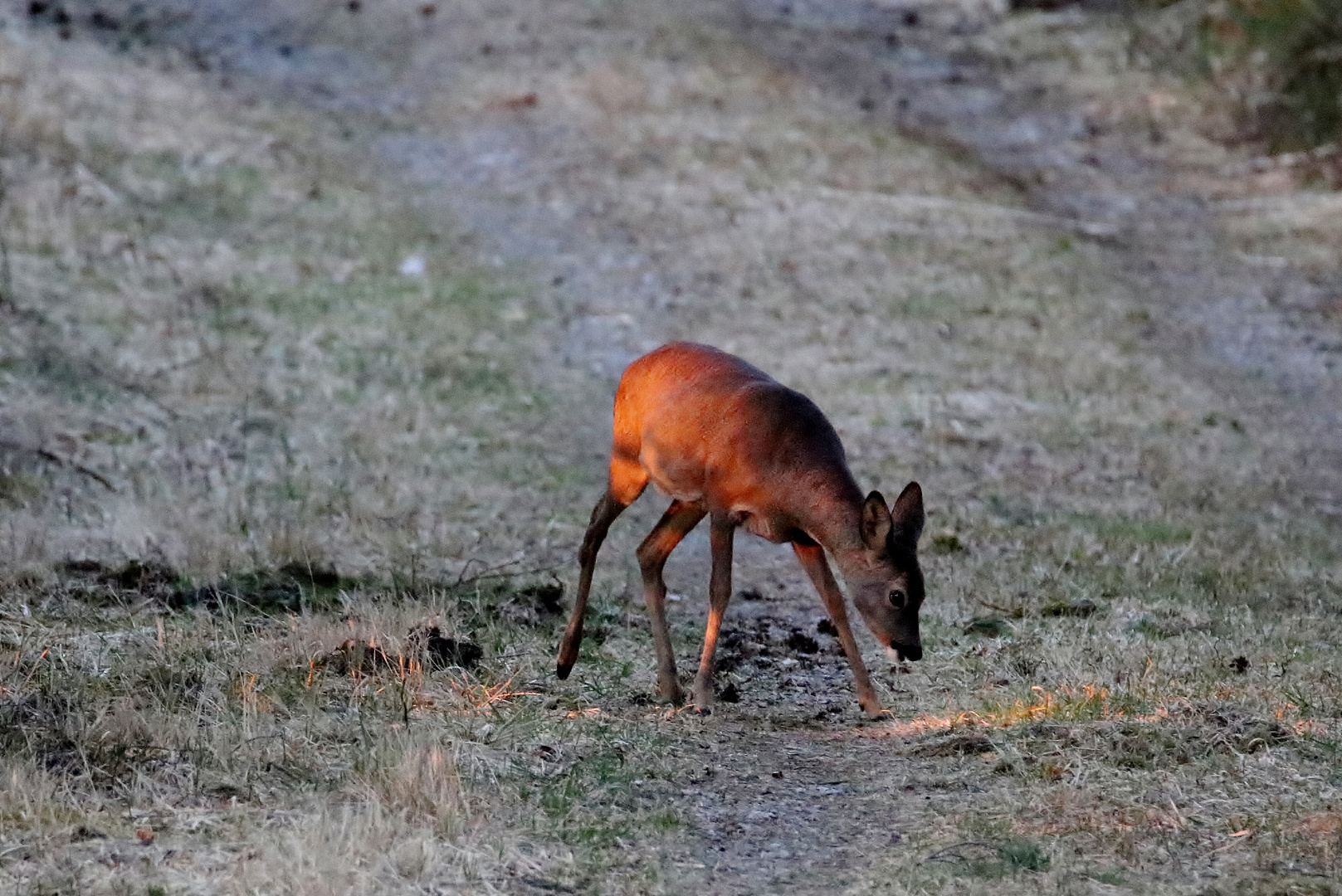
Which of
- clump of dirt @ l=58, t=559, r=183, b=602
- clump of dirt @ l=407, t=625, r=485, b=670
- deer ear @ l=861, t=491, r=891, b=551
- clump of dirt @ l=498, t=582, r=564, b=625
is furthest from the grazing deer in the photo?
clump of dirt @ l=58, t=559, r=183, b=602

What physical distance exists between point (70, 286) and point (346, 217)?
3.53 meters

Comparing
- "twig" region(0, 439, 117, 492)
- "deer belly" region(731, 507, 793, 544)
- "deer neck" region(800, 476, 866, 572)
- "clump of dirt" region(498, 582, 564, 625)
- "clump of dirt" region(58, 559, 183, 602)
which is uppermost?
"deer neck" region(800, 476, 866, 572)

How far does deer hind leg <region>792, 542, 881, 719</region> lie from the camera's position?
761 cm

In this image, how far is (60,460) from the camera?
37.0 ft

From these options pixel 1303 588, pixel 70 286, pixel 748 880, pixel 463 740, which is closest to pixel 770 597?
pixel 1303 588

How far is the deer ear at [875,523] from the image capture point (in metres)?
7.08

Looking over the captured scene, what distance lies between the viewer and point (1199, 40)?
2372 centimetres

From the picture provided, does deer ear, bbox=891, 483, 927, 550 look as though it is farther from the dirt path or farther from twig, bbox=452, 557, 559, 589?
twig, bbox=452, 557, 559, 589

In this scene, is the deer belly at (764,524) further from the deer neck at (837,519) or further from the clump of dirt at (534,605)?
the clump of dirt at (534,605)

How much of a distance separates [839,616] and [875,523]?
2.18 feet

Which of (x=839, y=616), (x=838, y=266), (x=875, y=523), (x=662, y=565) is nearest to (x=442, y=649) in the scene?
(x=662, y=565)

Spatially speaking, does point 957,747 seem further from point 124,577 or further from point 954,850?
point 124,577

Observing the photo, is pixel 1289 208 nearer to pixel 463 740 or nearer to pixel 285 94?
pixel 285 94

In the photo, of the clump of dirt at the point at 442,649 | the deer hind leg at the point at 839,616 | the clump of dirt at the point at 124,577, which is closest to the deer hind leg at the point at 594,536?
the clump of dirt at the point at 442,649
